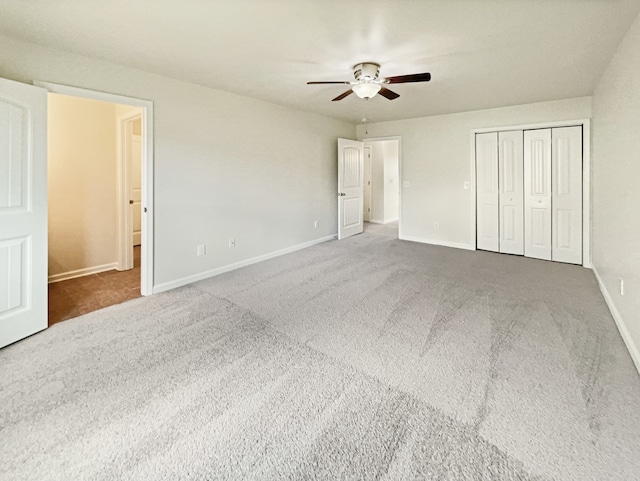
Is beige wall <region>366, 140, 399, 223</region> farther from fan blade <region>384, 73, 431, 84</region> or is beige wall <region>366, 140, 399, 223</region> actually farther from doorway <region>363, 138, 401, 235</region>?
fan blade <region>384, 73, 431, 84</region>

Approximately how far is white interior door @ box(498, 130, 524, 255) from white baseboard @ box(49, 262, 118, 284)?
19.3ft

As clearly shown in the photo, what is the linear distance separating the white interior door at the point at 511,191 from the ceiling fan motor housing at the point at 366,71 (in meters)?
2.94

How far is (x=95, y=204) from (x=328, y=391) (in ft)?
13.6

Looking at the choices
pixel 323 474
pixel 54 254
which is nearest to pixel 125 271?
pixel 54 254

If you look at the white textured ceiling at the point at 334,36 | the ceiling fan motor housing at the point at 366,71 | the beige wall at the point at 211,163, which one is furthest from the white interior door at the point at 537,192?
the beige wall at the point at 211,163

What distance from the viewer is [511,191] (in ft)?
Result: 16.2

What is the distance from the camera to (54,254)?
395 cm

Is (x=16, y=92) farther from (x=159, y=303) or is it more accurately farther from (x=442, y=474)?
(x=442, y=474)

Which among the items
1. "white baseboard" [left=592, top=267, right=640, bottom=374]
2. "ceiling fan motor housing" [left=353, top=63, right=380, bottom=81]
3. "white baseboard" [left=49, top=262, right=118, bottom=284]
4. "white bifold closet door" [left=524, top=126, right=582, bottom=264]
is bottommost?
"white baseboard" [left=592, top=267, right=640, bottom=374]

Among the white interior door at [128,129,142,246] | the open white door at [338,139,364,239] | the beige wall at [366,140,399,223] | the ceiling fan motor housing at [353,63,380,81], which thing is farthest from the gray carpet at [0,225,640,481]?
the beige wall at [366,140,399,223]

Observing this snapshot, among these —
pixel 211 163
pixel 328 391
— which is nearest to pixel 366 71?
pixel 211 163

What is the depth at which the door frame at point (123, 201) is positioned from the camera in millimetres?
4309

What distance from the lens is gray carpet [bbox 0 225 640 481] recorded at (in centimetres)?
136

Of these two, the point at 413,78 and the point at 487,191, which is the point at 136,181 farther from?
the point at 487,191
